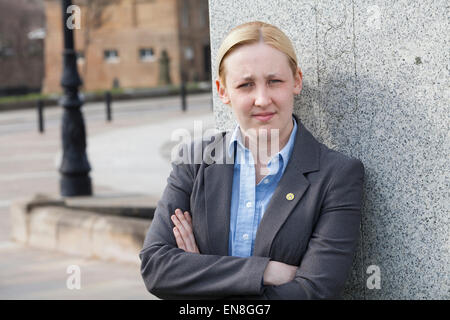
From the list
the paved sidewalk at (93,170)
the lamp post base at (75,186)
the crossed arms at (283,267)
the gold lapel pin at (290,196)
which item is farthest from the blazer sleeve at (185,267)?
the lamp post base at (75,186)

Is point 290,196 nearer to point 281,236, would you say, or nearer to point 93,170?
point 281,236

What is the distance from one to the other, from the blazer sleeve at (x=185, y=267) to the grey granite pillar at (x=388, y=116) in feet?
1.73

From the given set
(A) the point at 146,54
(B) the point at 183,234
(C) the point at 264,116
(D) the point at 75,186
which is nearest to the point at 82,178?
(D) the point at 75,186

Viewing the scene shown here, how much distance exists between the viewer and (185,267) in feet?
8.38

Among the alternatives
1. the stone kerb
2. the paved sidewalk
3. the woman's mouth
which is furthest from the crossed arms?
the stone kerb

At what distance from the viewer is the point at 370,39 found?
269cm

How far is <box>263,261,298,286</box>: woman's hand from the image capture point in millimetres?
2492

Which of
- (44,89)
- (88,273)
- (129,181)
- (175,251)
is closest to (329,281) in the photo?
(175,251)

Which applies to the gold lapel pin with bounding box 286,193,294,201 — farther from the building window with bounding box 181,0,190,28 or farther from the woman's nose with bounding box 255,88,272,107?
the building window with bounding box 181,0,190,28

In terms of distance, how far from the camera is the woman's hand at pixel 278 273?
8.18 ft

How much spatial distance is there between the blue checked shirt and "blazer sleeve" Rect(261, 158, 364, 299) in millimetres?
197

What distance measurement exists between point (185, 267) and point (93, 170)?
30.7 feet

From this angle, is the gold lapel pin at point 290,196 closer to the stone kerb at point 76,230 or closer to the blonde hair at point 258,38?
the blonde hair at point 258,38
